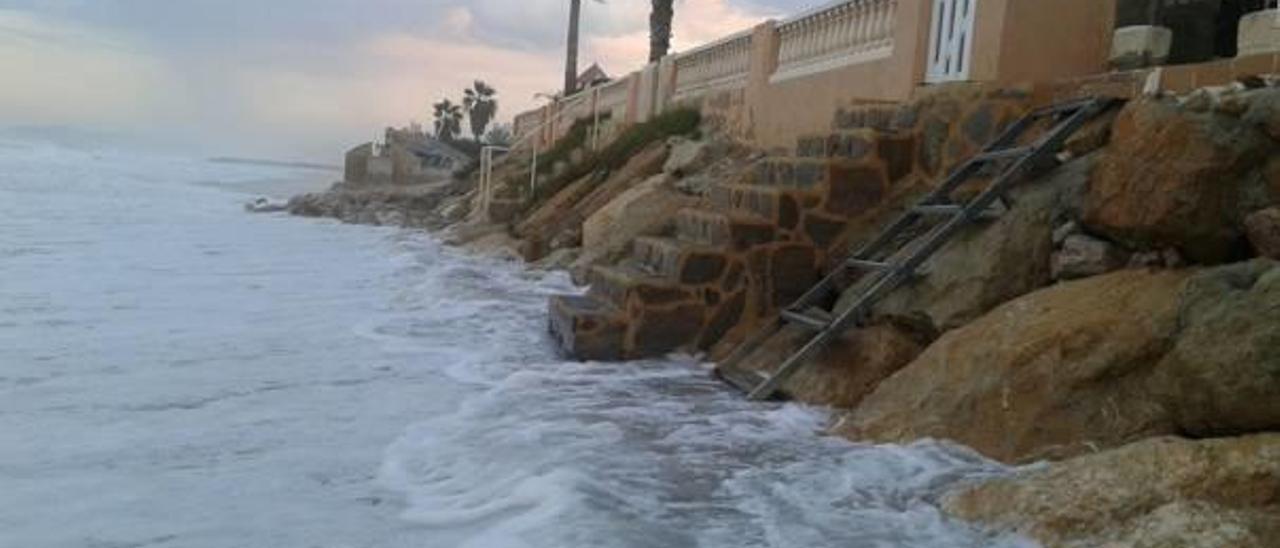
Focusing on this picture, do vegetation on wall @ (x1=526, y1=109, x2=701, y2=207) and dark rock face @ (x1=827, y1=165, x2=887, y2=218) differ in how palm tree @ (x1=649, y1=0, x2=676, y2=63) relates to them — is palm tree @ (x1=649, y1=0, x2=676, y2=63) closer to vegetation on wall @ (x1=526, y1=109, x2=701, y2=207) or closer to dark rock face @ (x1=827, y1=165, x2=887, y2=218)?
vegetation on wall @ (x1=526, y1=109, x2=701, y2=207)

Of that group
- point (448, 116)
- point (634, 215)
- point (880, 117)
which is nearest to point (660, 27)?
point (634, 215)

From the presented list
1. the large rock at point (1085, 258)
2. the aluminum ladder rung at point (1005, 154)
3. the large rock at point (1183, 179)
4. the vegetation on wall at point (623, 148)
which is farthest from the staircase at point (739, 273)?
the vegetation on wall at point (623, 148)

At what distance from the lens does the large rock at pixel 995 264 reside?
6.75 meters

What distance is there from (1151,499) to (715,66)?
543 inches

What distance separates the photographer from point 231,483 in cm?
520

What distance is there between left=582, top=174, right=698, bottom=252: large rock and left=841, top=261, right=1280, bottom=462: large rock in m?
7.37

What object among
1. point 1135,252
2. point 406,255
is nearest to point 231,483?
point 1135,252

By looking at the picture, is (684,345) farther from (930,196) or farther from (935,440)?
(935,440)

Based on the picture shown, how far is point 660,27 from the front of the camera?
25.9 metres

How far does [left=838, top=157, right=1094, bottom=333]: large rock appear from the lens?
675 centimetres

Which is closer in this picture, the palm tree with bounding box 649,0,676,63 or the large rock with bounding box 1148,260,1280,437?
the large rock with bounding box 1148,260,1280,437

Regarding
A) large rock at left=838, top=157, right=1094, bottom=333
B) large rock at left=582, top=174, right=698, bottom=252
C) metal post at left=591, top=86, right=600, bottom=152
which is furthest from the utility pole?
large rock at left=838, top=157, right=1094, bottom=333

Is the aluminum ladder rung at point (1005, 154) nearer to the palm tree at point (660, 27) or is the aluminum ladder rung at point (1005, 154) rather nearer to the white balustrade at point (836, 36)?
the white balustrade at point (836, 36)

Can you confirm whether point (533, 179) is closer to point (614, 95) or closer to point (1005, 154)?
point (614, 95)
